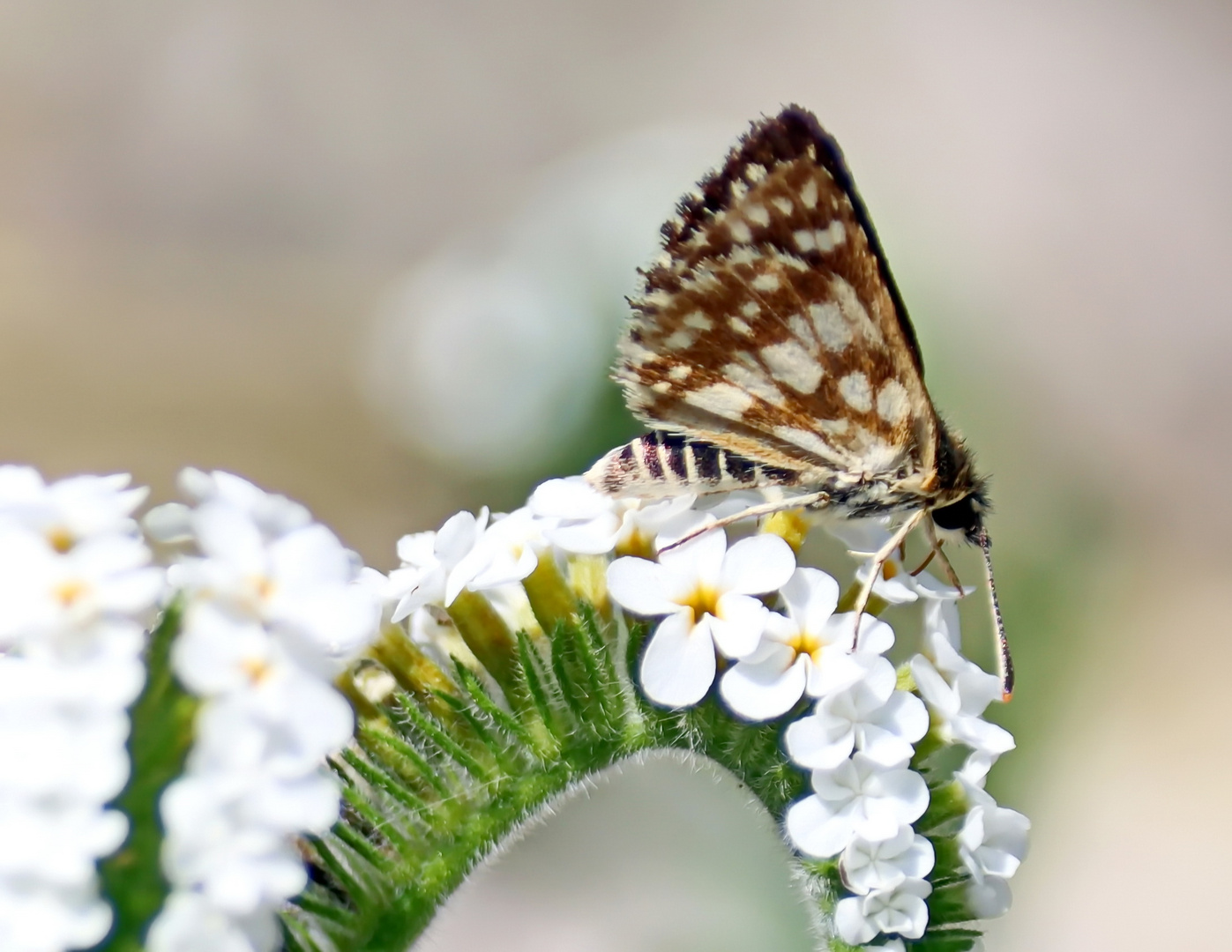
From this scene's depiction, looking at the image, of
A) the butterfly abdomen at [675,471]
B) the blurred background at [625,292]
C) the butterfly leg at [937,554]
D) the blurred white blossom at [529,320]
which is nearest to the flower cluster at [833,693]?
the butterfly abdomen at [675,471]

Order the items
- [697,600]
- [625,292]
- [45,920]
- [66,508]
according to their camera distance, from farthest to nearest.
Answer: [625,292] < [697,600] < [66,508] < [45,920]

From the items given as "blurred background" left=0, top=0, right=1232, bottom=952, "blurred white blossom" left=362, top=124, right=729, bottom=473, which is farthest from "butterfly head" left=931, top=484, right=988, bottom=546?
"blurred white blossom" left=362, top=124, right=729, bottom=473

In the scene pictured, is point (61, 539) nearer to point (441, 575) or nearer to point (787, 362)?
point (441, 575)

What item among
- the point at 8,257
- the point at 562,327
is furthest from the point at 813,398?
the point at 8,257

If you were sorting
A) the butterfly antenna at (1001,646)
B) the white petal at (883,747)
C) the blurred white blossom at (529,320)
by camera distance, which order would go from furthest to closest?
the blurred white blossom at (529,320) → the butterfly antenna at (1001,646) → the white petal at (883,747)

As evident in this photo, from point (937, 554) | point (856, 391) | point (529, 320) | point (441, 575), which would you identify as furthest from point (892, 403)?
point (529, 320)

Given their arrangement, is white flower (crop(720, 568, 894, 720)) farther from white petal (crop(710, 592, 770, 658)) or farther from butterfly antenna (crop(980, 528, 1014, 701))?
butterfly antenna (crop(980, 528, 1014, 701))

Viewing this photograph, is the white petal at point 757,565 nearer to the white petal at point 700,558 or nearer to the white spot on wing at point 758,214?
the white petal at point 700,558
